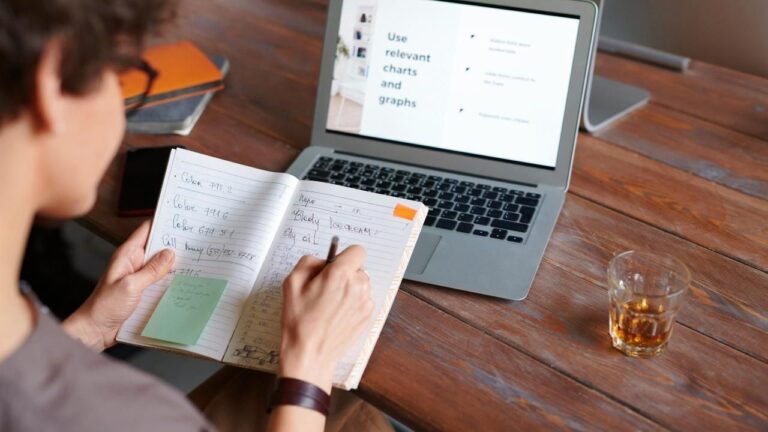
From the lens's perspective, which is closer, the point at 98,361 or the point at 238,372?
the point at 98,361

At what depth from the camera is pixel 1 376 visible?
609mm

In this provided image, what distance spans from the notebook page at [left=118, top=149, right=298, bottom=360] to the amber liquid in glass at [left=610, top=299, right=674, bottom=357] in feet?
1.42

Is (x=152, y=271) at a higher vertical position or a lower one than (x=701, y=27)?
lower

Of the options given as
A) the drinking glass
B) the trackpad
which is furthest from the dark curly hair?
the drinking glass

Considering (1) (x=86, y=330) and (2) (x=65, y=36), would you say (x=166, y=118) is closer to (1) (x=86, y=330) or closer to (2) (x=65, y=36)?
(1) (x=86, y=330)

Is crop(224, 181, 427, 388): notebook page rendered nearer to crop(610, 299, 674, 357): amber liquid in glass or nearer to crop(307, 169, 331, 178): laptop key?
crop(307, 169, 331, 178): laptop key

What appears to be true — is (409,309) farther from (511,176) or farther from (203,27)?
(203,27)

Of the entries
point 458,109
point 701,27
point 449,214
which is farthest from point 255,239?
point 701,27

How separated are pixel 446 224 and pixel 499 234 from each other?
7 cm

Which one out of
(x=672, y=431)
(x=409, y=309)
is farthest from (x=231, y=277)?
(x=672, y=431)

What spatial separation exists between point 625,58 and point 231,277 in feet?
3.16

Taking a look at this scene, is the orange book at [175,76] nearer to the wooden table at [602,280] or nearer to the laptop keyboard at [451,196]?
the wooden table at [602,280]

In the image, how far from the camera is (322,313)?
876 mm

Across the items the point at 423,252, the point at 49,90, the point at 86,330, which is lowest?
the point at 86,330
